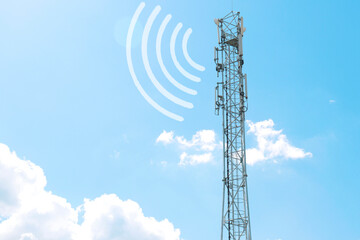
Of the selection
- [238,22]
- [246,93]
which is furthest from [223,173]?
[238,22]

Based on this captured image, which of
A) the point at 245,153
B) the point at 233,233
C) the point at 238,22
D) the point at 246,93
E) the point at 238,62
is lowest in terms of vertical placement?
the point at 233,233

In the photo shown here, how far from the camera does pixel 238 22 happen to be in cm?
5516

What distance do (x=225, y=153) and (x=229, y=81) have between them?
9.07 metres

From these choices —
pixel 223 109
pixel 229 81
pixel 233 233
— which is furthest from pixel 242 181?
pixel 229 81

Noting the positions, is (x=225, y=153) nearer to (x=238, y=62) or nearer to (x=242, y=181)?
(x=242, y=181)

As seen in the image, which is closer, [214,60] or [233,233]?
[233,233]

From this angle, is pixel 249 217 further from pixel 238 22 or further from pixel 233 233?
pixel 238 22

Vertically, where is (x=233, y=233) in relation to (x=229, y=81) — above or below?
below

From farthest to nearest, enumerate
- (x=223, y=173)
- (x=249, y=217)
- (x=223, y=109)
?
(x=223, y=109), (x=223, y=173), (x=249, y=217)

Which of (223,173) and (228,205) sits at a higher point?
(223,173)

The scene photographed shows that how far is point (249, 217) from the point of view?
4600cm

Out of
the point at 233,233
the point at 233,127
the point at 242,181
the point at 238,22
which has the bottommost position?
the point at 233,233

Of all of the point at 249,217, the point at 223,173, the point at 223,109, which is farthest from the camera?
the point at 223,109

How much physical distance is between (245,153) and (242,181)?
3413mm
